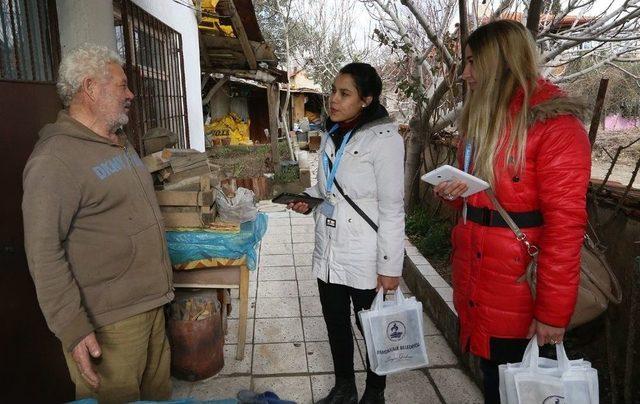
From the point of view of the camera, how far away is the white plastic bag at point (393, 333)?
2.12 metres

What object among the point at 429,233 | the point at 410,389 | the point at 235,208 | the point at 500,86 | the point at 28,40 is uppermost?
the point at 28,40

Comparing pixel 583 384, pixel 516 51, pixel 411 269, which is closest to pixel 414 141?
pixel 411 269

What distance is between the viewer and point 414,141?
605 cm

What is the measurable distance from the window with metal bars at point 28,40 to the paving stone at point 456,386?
2.98m

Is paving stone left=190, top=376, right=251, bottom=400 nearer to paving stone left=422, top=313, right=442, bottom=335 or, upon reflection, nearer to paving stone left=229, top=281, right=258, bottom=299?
paving stone left=229, top=281, right=258, bottom=299

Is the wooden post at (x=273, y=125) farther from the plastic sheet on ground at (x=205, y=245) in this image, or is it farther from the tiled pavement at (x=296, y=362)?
the plastic sheet on ground at (x=205, y=245)

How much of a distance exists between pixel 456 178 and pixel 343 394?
1554 millimetres

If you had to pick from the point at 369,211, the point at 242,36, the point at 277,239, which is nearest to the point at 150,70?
the point at 277,239

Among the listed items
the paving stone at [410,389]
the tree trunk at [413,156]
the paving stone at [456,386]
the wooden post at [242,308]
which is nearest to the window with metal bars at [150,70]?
the wooden post at [242,308]

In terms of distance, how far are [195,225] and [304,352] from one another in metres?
1.30

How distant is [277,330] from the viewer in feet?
12.1

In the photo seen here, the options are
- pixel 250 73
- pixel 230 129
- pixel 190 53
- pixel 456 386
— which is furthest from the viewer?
pixel 230 129

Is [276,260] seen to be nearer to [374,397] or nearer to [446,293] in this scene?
[446,293]

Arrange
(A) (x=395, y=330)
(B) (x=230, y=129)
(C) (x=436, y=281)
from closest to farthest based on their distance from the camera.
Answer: (A) (x=395, y=330) < (C) (x=436, y=281) < (B) (x=230, y=129)
